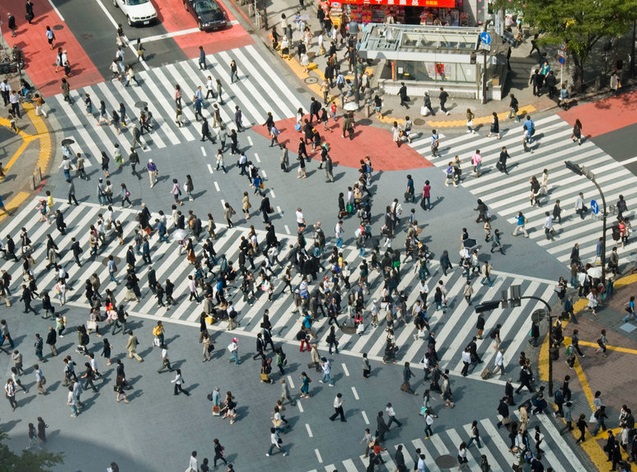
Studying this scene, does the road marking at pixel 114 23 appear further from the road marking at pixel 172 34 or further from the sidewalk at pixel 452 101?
the sidewalk at pixel 452 101

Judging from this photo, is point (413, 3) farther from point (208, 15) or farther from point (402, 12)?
point (208, 15)

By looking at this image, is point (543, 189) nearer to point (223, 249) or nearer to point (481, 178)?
point (481, 178)

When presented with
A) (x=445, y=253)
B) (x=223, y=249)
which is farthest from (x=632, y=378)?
(x=223, y=249)

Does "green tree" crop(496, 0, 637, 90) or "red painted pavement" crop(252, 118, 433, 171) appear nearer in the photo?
"green tree" crop(496, 0, 637, 90)

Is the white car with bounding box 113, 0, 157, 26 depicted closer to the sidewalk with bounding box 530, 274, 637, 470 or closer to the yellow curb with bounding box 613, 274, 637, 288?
the sidewalk with bounding box 530, 274, 637, 470

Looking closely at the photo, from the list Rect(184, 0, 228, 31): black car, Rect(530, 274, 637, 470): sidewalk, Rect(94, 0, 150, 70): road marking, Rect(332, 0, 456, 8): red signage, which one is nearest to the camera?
Rect(530, 274, 637, 470): sidewalk

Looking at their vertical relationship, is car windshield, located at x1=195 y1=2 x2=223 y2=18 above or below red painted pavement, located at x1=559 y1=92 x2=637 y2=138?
above

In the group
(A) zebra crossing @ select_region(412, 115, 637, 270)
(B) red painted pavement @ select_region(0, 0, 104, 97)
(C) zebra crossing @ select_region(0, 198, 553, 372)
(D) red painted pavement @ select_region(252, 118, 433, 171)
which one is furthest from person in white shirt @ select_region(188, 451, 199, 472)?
(B) red painted pavement @ select_region(0, 0, 104, 97)
